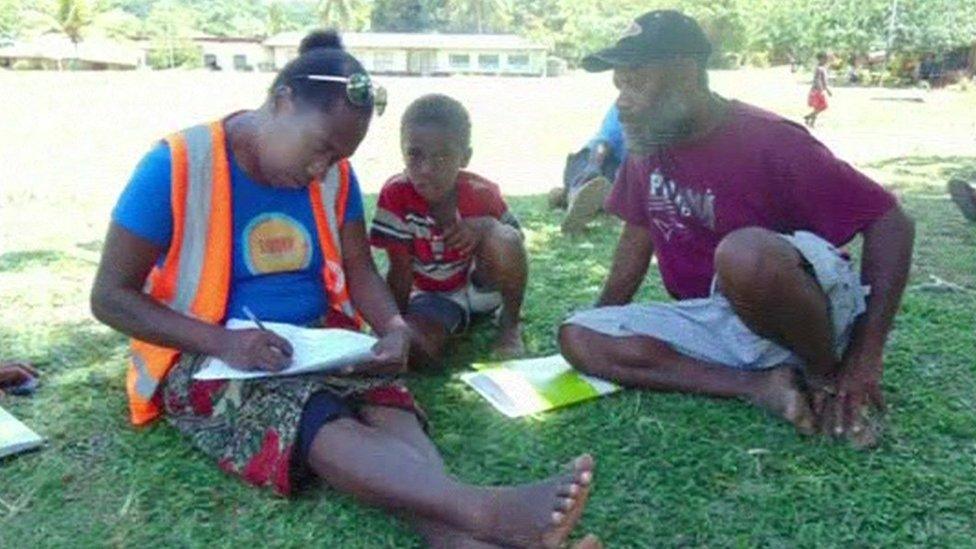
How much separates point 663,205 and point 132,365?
1.45m

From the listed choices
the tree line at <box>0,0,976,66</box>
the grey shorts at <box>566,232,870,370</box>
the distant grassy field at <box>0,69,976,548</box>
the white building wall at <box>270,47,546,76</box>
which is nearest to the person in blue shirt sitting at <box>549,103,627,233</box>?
the distant grassy field at <box>0,69,976,548</box>

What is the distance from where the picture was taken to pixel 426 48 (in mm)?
46750

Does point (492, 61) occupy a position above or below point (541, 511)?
below

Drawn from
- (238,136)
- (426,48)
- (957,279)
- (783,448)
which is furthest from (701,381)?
(426,48)

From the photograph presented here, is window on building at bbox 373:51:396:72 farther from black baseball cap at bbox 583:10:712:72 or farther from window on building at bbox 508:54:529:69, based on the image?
black baseball cap at bbox 583:10:712:72

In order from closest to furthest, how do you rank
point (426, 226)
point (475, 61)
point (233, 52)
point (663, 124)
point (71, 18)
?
point (663, 124)
point (426, 226)
point (71, 18)
point (475, 61)
point (233, 52)

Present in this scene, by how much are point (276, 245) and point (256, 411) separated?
43cm

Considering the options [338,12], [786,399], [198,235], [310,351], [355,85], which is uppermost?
[338,12]

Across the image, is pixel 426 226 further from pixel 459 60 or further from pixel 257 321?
pixel 459 60

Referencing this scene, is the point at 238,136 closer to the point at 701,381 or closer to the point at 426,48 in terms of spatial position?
the point at 701,381

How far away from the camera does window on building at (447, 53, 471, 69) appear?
4675 cm

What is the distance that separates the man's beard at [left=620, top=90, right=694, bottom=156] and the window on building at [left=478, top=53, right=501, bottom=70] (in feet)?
149

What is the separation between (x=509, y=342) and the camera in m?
3.00

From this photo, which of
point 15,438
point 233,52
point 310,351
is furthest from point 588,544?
point 233,52
